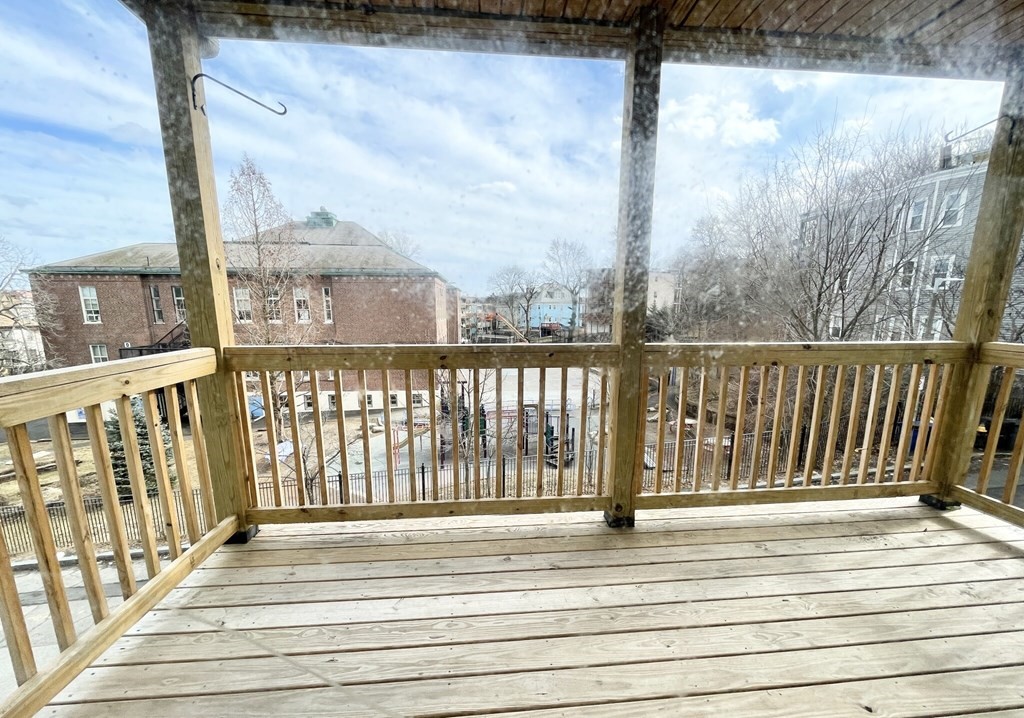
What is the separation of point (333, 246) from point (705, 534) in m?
2.16

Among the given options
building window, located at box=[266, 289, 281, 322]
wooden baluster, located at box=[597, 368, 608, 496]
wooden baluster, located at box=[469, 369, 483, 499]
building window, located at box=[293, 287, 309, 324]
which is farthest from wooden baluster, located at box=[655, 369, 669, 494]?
building window, located at box=[266, 289, 281, 322]

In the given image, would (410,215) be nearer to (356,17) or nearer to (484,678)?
(356,17)

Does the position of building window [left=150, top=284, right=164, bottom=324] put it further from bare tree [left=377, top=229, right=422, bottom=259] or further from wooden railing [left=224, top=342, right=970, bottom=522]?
bare tree [left=377, top=229, right=422, bottom=259]

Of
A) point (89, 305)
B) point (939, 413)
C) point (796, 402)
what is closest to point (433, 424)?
point (89, 305)

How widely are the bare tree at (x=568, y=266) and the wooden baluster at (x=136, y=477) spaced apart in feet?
5.44

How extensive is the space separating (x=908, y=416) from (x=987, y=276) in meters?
0.76

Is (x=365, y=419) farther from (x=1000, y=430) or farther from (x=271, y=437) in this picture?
(x=1000, y=430)

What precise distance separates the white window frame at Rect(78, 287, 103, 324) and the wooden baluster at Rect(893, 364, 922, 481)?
3.44 meters

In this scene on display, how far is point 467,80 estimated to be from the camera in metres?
1.82

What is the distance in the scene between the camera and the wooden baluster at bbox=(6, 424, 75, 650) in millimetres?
979

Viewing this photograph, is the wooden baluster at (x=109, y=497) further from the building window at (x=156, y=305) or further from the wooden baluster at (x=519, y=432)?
the wooden baluster at (x=519, y=432)

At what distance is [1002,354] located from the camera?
6.05 ft

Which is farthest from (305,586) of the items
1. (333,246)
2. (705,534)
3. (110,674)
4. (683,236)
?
(683,236)

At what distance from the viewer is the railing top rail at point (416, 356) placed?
5.47 feet
